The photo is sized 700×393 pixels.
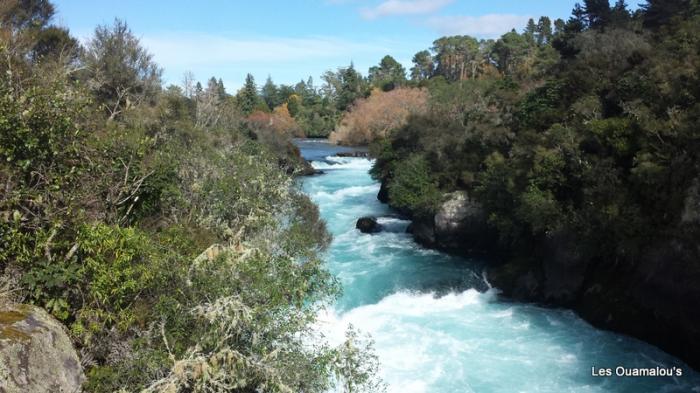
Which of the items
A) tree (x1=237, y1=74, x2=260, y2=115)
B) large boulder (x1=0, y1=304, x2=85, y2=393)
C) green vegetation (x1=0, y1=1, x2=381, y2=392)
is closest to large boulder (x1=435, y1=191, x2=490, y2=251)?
green vegetation (x1=0, y1=1, x2=381, y2=392)

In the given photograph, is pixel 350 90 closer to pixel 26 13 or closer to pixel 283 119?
pixel 283 119

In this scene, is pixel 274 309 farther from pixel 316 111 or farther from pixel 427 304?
pixel 316 111

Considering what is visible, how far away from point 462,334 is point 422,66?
99965mm

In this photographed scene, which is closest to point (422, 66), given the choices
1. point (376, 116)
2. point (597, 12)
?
point (376, 116)

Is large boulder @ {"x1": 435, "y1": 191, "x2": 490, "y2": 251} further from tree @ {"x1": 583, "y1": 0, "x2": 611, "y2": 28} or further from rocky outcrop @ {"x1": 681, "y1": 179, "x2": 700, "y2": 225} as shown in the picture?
tree @ {"x1": 583, "y1": 0, "x2": 611, "y2": 28}

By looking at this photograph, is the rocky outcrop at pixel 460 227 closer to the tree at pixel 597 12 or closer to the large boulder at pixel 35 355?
the large boulder at pixel 35 355

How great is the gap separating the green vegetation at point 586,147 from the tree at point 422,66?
72737 mm

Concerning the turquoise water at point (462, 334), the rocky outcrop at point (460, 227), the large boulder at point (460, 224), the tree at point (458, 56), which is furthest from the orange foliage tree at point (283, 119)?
the turquoise water at point (462, 334)

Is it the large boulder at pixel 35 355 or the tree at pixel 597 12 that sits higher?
the tree at pixel 597 12

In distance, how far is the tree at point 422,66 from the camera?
109000 mm

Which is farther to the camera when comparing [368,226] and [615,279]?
[368,226]

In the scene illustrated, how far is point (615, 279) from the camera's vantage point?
60.2 ft

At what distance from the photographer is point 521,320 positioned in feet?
60.5

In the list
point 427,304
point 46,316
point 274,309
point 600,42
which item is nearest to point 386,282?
point 427,304
